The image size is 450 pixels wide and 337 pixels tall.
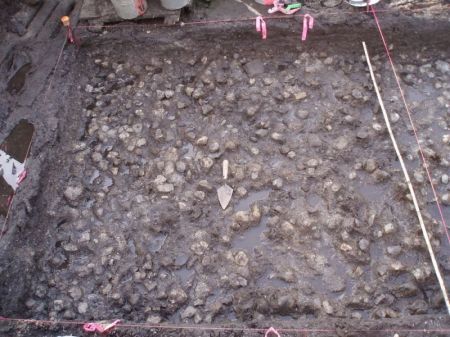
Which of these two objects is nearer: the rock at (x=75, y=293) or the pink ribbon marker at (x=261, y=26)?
the rock at (x=75, y=293)

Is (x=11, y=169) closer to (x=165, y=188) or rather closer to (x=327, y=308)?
(x=165, y=188)

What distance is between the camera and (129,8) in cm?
538

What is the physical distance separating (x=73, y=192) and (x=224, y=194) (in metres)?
1.48

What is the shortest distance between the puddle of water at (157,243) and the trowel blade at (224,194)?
23.8 inches

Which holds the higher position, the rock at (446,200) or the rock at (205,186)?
the rock at (205,186)

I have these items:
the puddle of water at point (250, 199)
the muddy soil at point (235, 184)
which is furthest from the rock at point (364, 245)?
the puddle of water at point (250, 199)

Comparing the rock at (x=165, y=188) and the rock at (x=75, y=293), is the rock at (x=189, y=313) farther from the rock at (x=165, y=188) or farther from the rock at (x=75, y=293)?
the rock at (x=165, y=188)

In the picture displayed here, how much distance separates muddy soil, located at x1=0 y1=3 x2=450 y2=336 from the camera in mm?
3805

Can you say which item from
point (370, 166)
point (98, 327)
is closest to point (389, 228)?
point (370, 166)

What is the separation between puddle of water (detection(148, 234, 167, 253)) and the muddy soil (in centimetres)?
1

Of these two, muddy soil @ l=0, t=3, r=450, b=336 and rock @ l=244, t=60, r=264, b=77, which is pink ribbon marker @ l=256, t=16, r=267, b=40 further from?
rock @ l=244, t=60, r=264, b=77

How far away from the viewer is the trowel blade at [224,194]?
169 inches

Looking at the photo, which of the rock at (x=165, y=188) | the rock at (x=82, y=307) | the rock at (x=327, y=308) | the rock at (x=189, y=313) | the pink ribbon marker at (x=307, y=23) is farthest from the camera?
the pink ribbon marker at (x=307, y=23)

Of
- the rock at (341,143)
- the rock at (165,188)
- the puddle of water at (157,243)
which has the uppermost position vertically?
the rock at (341,143)
